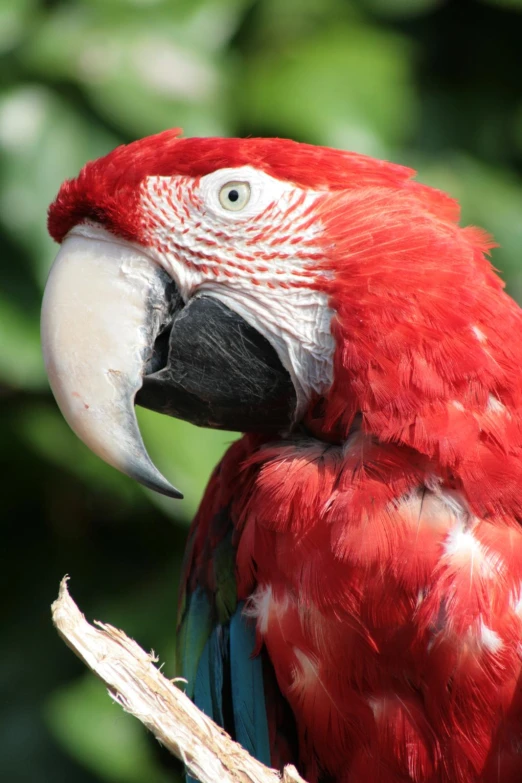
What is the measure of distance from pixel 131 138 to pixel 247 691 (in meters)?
1.41

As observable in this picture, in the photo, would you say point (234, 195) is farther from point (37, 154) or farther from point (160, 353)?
point (37, 154)

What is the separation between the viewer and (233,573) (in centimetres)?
133

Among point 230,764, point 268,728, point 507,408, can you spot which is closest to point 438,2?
point 507,408

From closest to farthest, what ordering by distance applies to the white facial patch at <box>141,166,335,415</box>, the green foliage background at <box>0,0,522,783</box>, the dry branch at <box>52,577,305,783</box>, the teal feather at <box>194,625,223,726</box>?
the dry branch at <box>52,577,305,783</box>
the white facial patch at <box>141,166,335,415</box>
the teal feather at <box>194,625,223,726</box>
the green foliage background at <box>0,0,522,783</box>

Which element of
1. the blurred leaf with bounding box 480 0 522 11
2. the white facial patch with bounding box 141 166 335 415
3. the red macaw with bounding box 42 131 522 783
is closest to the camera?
the red macaw with bounding box 42 131 522 783

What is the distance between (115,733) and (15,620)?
44 cm

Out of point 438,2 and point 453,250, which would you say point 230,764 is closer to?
point 453,250

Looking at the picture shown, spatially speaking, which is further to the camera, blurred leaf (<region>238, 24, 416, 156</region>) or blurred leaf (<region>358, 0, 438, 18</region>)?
blurred leaf (<region>358, 0, 438, 18</region>)

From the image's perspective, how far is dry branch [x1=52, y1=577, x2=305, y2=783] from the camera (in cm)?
89

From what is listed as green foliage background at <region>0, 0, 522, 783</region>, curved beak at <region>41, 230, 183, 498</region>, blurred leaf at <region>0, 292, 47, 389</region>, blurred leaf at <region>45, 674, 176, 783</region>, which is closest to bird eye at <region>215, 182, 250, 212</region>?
curved beak at <region>41, 230, 183, 498</region>

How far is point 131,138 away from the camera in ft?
7.06

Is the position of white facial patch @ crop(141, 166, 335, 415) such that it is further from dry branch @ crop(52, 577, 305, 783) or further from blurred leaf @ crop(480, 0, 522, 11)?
blurred leaf @ crop(480, 0, 522, 11)

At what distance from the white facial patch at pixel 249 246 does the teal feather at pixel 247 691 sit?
0.35 meters

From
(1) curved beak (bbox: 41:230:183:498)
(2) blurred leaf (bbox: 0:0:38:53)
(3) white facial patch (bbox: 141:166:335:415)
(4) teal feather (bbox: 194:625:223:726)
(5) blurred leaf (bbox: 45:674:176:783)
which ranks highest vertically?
(2) blurred leaf (bbox: 0:0:38:53)
